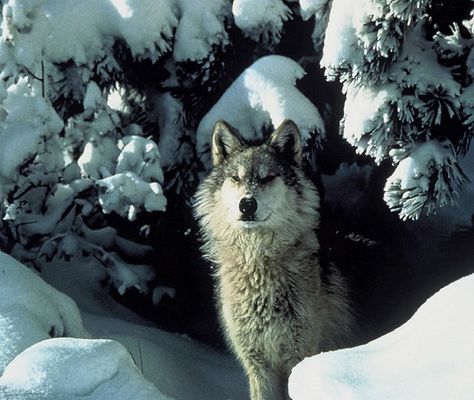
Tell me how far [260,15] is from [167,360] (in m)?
2.96

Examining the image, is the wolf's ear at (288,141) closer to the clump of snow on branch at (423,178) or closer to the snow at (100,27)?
the clump of snow on branch at (423,178)

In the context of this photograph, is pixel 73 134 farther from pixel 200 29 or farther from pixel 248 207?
pixel 248 207

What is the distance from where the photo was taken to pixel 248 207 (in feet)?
16.4

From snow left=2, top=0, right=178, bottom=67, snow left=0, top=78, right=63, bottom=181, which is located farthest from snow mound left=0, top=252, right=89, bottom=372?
snow left=2, top=0, right=178, bottom=67

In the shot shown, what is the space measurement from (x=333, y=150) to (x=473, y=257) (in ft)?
5.58

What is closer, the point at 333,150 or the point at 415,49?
the point at 415,49

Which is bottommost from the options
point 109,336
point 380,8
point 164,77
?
point 109,336

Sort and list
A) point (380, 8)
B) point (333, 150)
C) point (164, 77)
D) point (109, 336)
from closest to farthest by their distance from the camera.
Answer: point (380, 8) < point (109, 336) < point (164, 77) < point (333, 150)

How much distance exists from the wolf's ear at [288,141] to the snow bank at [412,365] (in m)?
2.60

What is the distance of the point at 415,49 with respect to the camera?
15.6 ft

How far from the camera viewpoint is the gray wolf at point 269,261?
16.4 feet

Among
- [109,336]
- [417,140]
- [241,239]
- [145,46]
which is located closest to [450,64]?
[417,140]

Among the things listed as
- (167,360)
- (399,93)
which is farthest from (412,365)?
(167,360)

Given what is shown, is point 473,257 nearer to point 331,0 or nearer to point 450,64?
point 450,64
